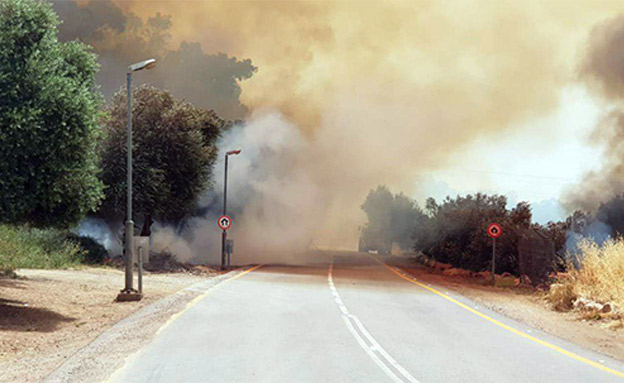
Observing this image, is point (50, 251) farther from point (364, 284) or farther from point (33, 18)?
point (33, 18)

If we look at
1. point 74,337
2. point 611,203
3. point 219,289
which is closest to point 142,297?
point 219,289

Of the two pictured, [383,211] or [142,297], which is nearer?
[142,297]

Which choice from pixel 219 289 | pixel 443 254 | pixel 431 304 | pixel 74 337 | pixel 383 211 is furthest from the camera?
pixel 383 211

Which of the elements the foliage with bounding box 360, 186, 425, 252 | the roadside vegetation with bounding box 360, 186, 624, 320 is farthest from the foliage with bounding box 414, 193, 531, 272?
the foliage with bounding box 360, 186, 425, 252

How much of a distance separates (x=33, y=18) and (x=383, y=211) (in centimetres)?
9438

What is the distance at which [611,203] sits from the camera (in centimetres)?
6175

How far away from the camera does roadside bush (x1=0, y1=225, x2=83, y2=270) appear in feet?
105

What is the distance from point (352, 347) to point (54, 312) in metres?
10.0

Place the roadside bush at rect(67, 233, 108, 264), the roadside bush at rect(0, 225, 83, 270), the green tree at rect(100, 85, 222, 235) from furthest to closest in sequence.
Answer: the green tree at rect(100, 85, 222, 235), the roadside bush at rect(67, 233, 108, 264), the roadside bush at rect(0, 225, 83, 270)

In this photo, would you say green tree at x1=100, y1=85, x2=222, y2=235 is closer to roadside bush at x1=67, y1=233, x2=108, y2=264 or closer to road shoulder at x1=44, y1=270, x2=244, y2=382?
roadside bush at x1=67, y1=233, x2=108, y2=264

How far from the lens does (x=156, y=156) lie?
41.4 meters

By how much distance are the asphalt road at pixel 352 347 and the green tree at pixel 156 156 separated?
1982 cm

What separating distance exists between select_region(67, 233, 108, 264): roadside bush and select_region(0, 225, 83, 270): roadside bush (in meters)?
0.49

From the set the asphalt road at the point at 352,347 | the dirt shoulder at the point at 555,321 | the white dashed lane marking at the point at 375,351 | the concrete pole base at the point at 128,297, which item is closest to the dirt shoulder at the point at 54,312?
the concrete pole base at the point at 128,297
